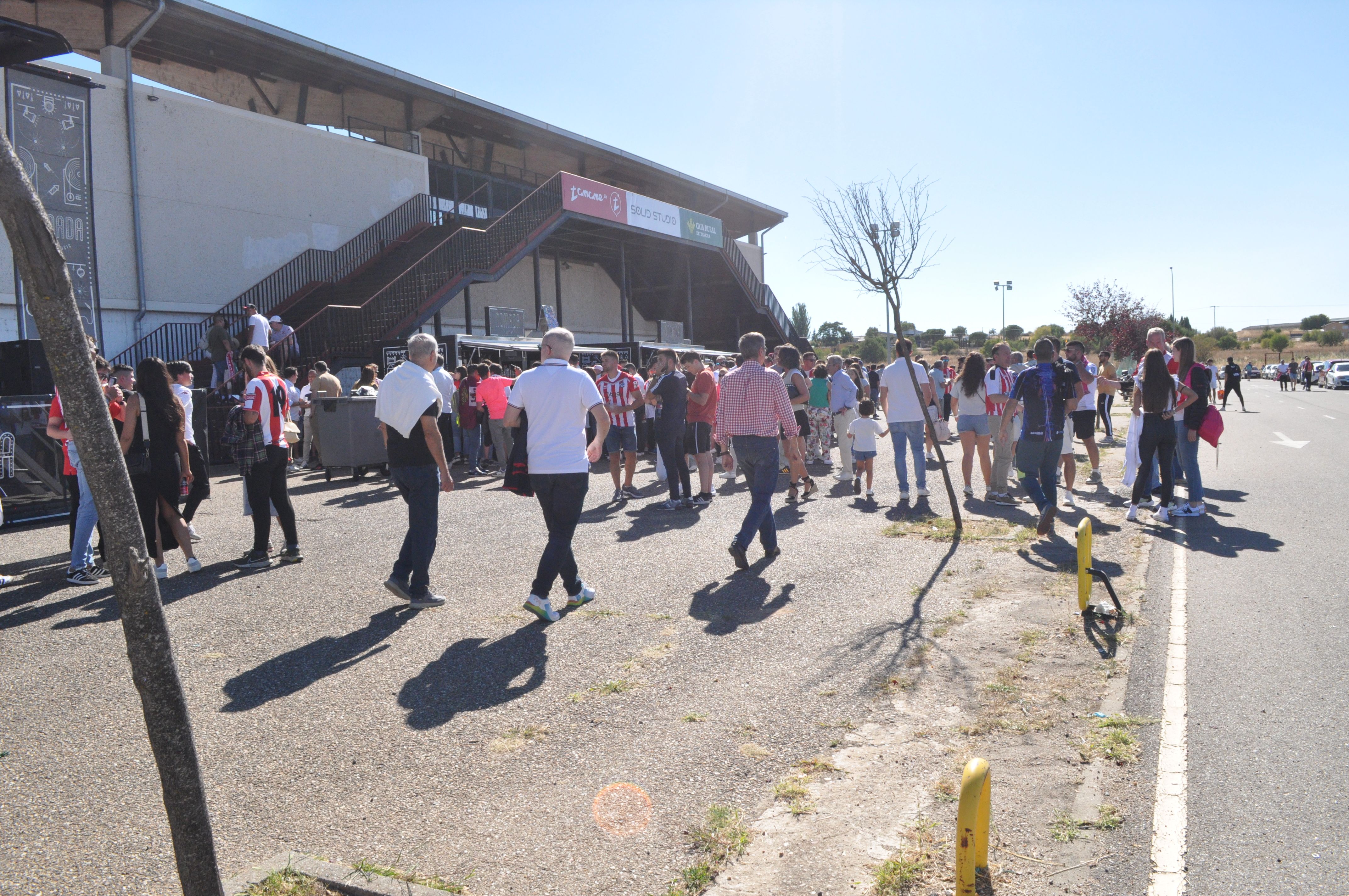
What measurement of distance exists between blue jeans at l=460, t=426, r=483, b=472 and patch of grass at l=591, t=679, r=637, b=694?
10089mm

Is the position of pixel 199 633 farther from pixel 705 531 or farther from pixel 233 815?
pixel 705 531

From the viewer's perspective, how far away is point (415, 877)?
294 cm

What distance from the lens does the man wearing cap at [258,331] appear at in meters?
17.3

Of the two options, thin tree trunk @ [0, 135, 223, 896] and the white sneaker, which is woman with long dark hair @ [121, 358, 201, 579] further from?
thin tree trunk @ [0, 135, 223, 896]

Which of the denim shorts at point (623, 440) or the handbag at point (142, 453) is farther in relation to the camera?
the denim shorts at point (623, 440)

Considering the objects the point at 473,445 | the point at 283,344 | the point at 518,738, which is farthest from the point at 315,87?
the point at 518,738

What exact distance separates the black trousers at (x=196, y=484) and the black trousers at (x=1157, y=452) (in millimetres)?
8780

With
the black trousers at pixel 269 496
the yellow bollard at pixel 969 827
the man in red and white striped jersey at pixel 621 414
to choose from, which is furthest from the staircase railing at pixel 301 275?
the yellow bollard at pixel 969 827

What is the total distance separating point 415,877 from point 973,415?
881 cm

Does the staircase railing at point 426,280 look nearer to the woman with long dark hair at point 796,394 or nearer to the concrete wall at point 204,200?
the concrete wall at point 204,200

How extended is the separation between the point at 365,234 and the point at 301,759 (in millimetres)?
23644

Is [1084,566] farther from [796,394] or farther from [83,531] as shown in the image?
[83,531]

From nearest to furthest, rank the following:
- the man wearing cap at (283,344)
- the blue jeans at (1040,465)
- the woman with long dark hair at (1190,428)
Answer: the blue jeans at (1040,465) → the woman with long dark hair at (1190,428) → the man wearing cap at (283,344)

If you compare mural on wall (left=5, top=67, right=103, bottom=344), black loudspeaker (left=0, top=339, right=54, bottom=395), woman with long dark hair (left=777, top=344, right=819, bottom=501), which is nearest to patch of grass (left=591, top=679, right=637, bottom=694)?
woman with long dark hair (left=777, top=344, right=819, bottom=501)
